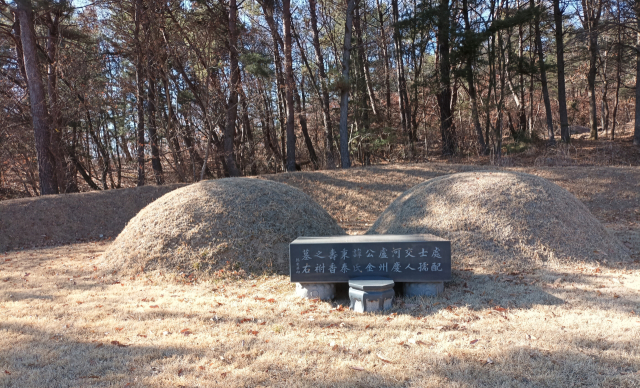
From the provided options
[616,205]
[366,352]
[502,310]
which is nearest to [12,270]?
[366,352]

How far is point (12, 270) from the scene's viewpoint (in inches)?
277

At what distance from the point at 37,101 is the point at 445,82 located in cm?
1378

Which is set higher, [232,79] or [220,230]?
[232,79]

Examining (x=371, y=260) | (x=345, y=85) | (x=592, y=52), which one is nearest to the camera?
(x=371, y=260)

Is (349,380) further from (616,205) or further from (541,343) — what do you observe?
(616,205)

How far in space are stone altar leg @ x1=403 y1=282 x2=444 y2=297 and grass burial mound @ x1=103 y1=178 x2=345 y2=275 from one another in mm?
2016

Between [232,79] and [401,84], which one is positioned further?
[401,84]

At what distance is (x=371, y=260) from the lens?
4.62m

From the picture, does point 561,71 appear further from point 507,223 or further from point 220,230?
point 220,230

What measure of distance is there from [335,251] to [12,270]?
5.92 m

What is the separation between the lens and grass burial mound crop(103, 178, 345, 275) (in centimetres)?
608

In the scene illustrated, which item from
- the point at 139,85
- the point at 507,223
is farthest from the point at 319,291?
the point at 139,85

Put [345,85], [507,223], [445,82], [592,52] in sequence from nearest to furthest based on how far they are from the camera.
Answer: [507,223]
[345,85]
[445,82]
[592,52]

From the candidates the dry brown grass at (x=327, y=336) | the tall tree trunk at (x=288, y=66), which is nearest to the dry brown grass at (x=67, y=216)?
the tall tree trunk at (x=288, y=66)
